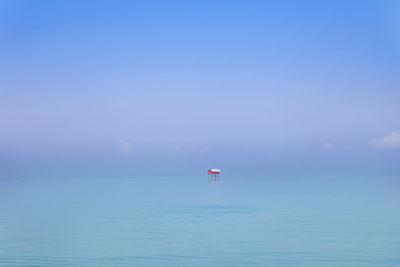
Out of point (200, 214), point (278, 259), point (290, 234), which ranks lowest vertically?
point (278, 259)

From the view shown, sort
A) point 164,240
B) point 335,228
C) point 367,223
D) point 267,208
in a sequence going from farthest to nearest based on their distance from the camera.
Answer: point 267,208 < point 367,223 < point 335,228 < point 164,240

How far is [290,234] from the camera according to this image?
28.7 meters

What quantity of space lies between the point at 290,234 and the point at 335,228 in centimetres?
423

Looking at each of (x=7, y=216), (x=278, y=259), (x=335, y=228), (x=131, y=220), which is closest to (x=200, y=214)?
(x=131, y=220)

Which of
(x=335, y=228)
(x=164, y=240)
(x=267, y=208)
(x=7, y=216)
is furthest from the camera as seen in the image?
(x=267, y=208)

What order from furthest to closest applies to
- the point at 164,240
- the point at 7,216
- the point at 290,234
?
the point at 7,216
the point at 290,234
the point at 164,240

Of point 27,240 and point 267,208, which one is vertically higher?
point 267,208

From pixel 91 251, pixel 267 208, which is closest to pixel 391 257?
pixel 91 251

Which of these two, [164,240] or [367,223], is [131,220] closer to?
[164,240]

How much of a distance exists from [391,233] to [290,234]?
5979mm

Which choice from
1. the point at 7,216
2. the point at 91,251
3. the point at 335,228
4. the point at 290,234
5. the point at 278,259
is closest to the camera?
the point at 278,259

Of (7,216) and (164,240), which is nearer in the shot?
(164,240)

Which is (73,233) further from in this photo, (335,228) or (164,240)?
(335,228)

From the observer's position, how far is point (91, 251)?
2386cm
